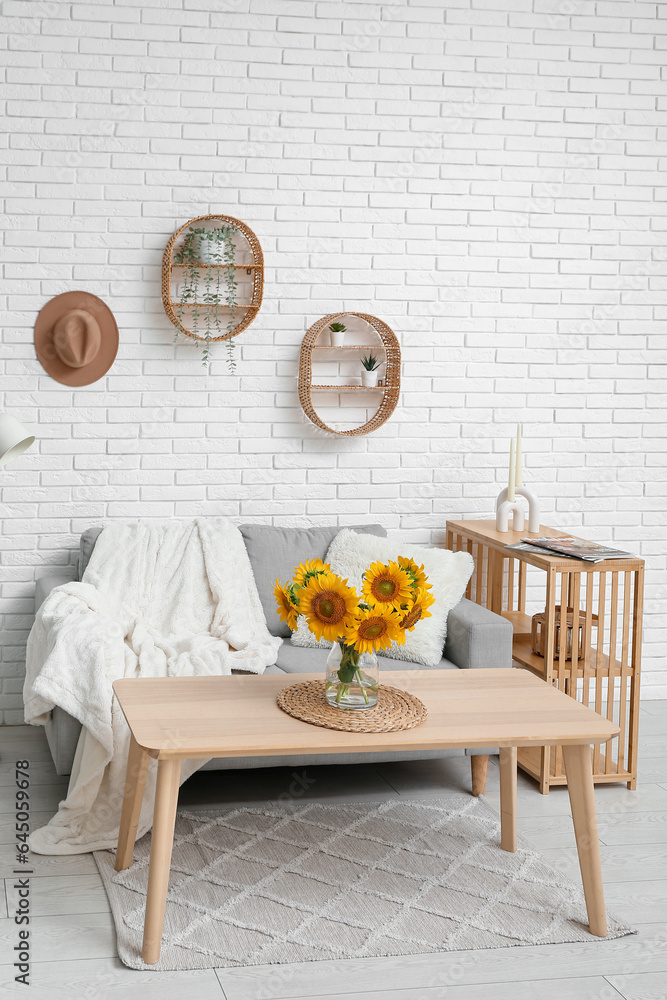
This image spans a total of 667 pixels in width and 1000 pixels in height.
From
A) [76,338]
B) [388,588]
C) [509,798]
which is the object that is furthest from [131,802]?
[76,338]

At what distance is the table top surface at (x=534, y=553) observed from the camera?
3.37m

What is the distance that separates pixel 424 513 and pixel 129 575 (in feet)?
4.16

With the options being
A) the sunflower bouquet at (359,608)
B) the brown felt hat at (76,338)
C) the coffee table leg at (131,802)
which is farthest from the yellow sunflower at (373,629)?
the brown felt hat at (76,338)

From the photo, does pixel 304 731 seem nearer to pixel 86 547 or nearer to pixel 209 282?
pixel 86 547

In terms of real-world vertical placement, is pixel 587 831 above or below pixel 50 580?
below

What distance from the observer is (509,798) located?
9.48 feet

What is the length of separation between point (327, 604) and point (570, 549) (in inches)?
53.5

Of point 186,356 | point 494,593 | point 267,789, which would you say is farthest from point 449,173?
point 267,789

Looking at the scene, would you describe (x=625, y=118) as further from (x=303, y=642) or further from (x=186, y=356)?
(x=303, y=642)

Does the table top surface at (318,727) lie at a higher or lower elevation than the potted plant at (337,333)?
lower

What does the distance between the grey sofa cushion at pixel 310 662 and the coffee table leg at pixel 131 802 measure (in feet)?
2.33

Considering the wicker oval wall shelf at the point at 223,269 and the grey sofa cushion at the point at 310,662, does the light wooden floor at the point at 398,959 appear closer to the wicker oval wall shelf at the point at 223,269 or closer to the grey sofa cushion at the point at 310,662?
the grey sofa cushion at the point at 310,662

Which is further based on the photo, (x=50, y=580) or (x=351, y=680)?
(x=50, y=580)

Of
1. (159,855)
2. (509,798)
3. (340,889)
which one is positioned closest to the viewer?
(159,855)
